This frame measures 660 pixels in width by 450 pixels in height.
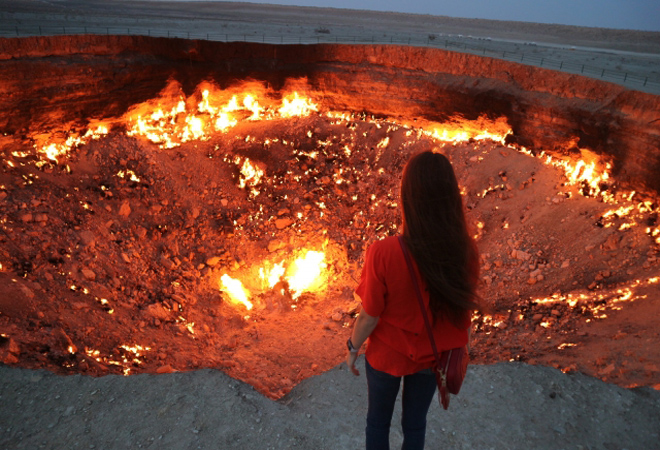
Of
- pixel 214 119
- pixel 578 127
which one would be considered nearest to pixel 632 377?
pixel 578 127

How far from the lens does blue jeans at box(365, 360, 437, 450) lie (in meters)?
2.41

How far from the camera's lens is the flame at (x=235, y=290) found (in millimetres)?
8594

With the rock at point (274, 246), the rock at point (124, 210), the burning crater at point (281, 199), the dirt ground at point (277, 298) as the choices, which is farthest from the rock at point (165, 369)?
the rock at point (274, 246)

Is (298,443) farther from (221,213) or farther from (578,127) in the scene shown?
(578,127)

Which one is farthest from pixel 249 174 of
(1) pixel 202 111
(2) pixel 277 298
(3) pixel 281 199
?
(2) pixel 277 298

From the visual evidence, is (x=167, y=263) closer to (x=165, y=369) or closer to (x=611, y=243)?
(x=165, y=369)

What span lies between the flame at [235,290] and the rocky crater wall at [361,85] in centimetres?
533

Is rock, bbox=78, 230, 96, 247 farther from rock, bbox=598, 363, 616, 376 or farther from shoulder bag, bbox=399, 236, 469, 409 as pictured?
rock, bbox=598, 363, 616, 376

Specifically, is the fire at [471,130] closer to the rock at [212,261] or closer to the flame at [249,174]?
the flame at [249,174]

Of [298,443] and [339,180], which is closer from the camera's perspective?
[298,443]

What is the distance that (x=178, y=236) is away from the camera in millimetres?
9289

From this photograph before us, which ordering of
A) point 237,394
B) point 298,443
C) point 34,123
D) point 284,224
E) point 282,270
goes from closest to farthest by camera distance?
point 298,443
point 237,394
point 34,123
point 282,270
point 284,224

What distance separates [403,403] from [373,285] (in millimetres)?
925

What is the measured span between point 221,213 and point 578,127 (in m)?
8.70
